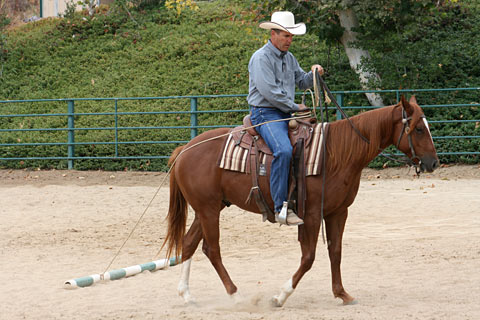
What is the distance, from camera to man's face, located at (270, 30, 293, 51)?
5664mm

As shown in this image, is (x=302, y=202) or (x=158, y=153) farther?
(x=158, y=153)

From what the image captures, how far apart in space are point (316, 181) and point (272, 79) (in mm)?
986

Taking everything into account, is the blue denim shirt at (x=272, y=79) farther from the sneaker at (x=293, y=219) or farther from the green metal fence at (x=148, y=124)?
the green metal fence at (x=148, y=124)

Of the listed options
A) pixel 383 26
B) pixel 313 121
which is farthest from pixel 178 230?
pixel 383 26

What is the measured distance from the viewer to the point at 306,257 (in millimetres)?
5328

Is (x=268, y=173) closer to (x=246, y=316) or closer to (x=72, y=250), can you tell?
(x=246, y=316)

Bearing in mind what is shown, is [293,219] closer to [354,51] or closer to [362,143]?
[362,143]

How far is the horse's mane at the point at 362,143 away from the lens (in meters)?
5.41

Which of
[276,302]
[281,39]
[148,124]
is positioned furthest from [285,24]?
[148,124]

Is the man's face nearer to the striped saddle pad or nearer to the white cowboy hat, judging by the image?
the white cowboy hat

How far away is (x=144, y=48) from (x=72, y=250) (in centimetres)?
1510

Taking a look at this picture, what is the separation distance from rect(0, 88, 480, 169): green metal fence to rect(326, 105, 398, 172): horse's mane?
7949 mm

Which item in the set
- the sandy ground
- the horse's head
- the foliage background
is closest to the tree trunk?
the foliage background

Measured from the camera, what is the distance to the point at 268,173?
5598 millimetres
